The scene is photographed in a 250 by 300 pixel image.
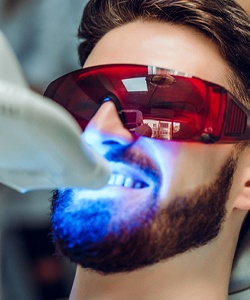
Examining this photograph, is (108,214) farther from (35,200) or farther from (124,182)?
(35,200)

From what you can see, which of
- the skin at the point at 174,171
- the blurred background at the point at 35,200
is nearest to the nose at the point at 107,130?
the skin at the point at 174,171

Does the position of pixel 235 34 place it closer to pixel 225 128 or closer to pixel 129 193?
pixel 225 128

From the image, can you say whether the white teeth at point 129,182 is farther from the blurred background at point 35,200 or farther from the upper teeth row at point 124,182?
the blurred background at point 35,200

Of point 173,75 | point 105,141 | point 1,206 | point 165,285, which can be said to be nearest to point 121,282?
point 165,285

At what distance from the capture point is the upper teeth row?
2.87 feet

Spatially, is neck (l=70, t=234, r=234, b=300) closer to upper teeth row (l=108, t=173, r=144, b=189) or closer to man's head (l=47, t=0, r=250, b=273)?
man's head (l=47, t=0, r=250, b=273)

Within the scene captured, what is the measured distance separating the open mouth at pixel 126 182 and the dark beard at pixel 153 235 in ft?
0.11

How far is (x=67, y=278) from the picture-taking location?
1.30 m

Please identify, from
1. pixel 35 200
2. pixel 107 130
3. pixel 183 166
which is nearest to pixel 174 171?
pixel 183 166

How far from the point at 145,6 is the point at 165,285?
47 centimetres

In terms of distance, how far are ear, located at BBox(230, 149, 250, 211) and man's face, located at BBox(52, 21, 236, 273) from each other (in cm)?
3

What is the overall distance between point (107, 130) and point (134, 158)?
59 mm

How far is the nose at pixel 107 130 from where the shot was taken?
878 mm

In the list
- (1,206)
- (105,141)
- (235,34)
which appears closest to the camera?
(105,141)
